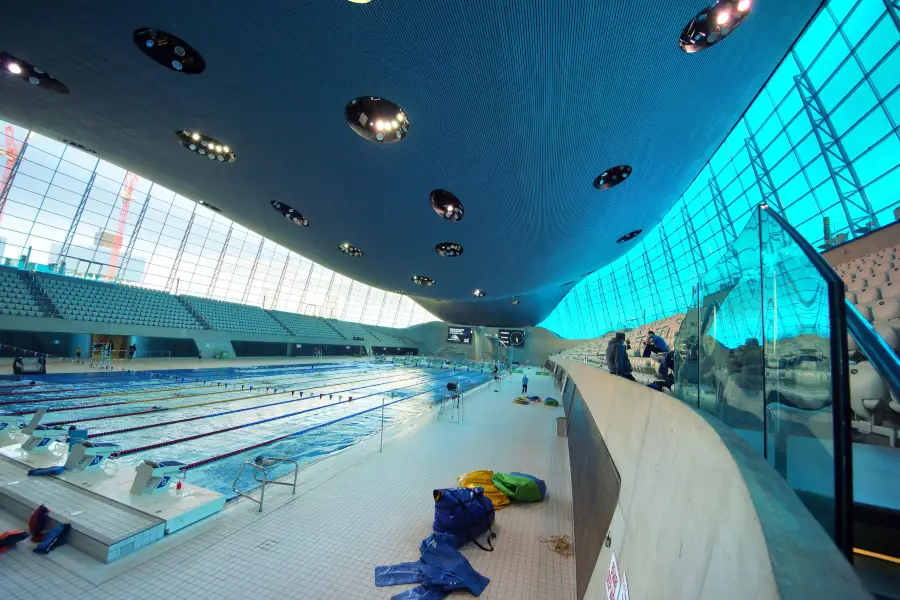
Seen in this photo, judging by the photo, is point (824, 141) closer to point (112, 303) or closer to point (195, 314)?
point (112, 303)

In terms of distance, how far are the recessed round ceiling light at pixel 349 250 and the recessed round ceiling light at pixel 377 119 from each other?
9495 millimetres

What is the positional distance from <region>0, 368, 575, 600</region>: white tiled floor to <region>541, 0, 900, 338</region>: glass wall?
524 cm

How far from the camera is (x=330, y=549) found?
4.01m

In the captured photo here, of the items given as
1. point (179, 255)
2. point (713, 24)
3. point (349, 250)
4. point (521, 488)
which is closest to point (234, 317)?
point (179, 255)

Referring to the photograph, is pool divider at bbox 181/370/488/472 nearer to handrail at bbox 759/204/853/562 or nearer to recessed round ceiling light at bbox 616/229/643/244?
handrail at bbox 759/204/853/562

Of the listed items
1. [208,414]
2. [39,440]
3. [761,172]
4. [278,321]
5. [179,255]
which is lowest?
[208,414]

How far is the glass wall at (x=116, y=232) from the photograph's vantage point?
19.5 meters

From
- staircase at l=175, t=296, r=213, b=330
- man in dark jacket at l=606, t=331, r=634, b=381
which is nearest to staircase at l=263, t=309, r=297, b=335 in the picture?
staircase at l=175, t=296, r=213, b=330

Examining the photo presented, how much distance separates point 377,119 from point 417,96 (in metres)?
1.52

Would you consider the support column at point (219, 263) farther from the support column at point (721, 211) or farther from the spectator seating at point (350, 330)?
the support column at point (721, 211)

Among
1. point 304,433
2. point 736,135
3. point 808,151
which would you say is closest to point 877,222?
point 808,151

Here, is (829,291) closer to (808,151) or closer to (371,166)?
(371,166)

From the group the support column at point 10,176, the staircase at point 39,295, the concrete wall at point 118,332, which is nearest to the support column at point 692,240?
the concrete wall at point 118,332

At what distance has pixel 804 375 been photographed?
1472mm
